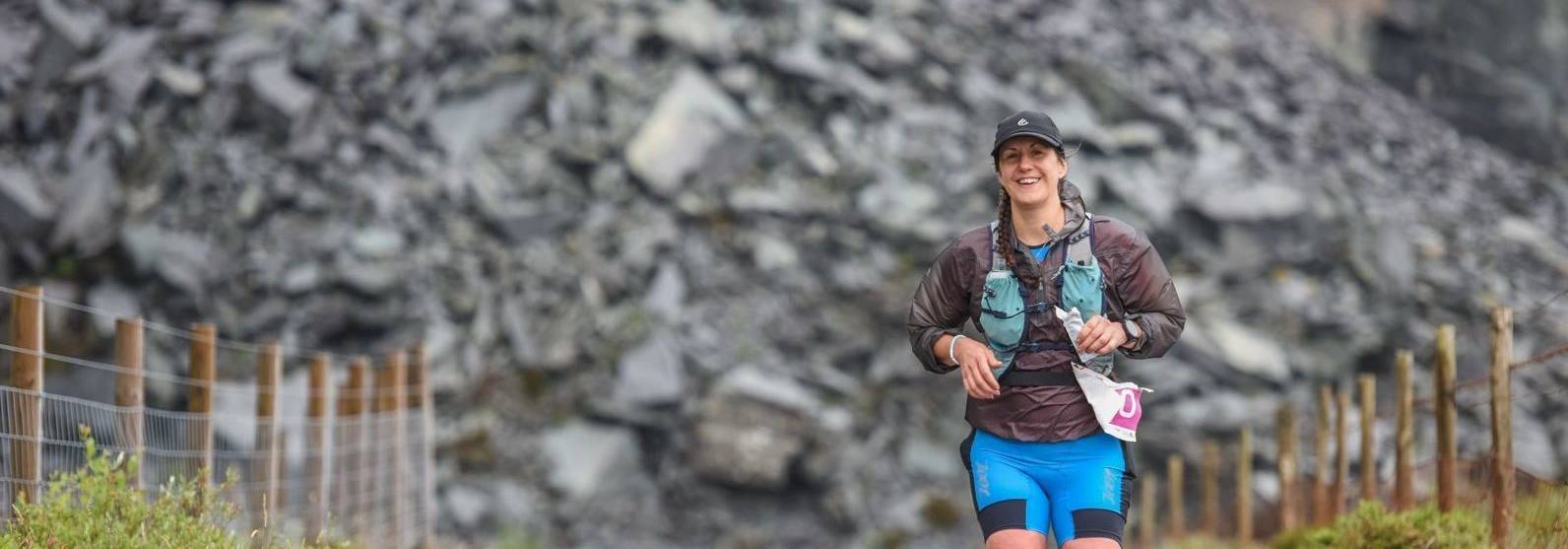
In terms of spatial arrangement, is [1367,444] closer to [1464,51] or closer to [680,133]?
[680,133]

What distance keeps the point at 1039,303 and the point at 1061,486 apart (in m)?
0.53

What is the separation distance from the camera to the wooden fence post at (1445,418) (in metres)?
7.59

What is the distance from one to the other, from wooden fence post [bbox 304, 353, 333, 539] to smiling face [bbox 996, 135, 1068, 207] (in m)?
7.80

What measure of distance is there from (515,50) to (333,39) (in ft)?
8.73

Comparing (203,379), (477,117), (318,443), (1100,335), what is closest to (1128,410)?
(1100,335)

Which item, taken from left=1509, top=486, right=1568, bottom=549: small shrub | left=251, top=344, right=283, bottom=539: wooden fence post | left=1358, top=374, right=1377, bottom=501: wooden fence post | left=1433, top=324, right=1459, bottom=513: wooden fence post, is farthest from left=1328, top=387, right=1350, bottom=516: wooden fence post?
left=251, top=344, right=283, bottom=539: wooden fence post

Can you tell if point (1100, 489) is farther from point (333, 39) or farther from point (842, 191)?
point (333, 39)

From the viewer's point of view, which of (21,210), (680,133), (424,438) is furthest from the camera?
(680,133)

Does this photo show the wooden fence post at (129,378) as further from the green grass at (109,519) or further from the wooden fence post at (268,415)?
the wooden fence post at (268,415)

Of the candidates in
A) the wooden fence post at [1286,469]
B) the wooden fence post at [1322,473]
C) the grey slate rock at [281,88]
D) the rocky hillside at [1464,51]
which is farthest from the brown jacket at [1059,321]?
the rocky hillside at [1464,51]

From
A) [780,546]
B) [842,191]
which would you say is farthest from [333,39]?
[780,546]

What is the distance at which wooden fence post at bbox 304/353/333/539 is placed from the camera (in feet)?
36.7

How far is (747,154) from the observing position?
22547 mm

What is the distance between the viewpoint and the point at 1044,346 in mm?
4512
